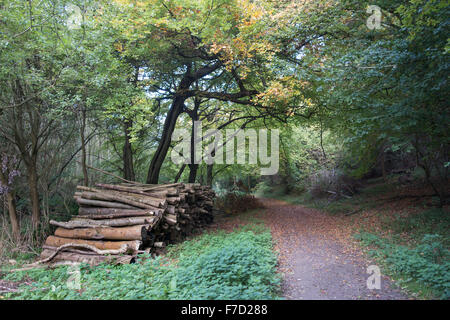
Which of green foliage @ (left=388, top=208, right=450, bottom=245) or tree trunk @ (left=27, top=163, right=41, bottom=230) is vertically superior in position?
tree trunk @ (left=27, top=163, right=41, bottom=230)

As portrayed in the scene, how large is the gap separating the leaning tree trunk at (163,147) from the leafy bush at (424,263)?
906cm

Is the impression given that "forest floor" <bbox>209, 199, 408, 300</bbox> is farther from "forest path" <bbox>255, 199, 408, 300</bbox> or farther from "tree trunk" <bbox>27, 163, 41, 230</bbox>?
"tree trunk" <bbox>27, 163, 41, 230</bbox>

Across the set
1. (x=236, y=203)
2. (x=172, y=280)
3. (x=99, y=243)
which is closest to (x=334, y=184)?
(x=236, y=203)

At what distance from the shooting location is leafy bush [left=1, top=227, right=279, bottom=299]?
3.77 meters

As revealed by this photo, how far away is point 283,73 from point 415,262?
6323mm

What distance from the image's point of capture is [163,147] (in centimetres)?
1216

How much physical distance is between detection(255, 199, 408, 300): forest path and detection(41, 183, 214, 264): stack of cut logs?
3.38 meters

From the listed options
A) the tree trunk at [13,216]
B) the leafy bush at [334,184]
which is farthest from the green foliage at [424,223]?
the tree trunk at [13,216]

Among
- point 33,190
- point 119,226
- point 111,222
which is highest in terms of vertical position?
point 33,190

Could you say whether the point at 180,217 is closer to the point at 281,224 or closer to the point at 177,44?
the point at 281,224

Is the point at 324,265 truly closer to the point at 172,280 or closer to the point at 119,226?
the point at 172,280

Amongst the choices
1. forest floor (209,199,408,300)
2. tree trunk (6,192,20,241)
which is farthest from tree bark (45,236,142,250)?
forest floor (209,199,408,300)

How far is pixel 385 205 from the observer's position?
11469mm

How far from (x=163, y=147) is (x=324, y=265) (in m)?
8.77
